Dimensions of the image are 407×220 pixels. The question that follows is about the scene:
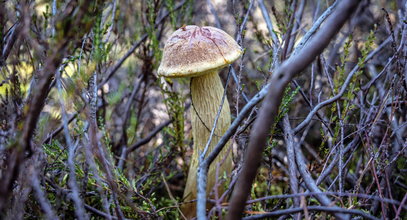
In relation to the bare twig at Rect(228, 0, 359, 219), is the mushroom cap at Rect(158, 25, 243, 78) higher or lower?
higher

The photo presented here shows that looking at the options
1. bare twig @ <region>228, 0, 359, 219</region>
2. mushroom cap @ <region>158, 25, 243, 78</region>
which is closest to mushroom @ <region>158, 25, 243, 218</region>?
mushroom cap @ <region>158, 25, 243, 78</region>

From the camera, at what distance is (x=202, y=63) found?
1.49 meters

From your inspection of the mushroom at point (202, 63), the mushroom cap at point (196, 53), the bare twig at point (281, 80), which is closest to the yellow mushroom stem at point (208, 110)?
the mushroom at point (202, 63)

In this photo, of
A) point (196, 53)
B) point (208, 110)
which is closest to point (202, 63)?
point (196, 53)

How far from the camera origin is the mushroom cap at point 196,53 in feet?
4.89

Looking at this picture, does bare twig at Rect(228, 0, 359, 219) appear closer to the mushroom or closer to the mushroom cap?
the mushroom

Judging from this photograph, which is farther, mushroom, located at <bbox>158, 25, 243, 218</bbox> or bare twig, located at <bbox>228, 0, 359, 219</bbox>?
mushroom, located at <bbox>158, 25, 243, 218</bbox>

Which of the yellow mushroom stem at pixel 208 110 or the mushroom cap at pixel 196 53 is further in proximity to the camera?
the yellow mushroom stem at pixel 208 110

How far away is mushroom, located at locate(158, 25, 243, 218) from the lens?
4.91ft

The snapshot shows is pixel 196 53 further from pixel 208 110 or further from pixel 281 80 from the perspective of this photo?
pixel 281 80

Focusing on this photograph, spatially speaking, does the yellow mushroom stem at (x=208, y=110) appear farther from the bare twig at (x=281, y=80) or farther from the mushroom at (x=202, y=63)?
the bare twig at (x=281, y=80)

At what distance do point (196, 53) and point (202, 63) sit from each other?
0.06 meters

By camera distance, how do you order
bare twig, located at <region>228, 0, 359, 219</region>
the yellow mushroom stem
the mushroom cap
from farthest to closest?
1. the yellow mushroom stem
2. the mushroom cap
3. bare twig, located at <region>228, 0, 359, 219</region>

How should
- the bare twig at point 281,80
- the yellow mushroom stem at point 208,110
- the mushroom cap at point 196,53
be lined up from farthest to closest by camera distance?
the yellow mushroom stem at point 208,110, the mushroom cap at point 196,53, the bare twig at point 281,80
